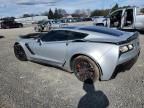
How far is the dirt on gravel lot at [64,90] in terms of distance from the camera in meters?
4.50

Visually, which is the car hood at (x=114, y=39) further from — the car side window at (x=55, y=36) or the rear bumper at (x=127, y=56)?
the car side window at (x=55, y=36)

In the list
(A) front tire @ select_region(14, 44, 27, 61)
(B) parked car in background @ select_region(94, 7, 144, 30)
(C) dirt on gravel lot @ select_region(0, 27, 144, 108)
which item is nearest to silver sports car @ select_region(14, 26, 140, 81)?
(C) dirt on gravel lot @ select_region(0, 27, 144, 108)

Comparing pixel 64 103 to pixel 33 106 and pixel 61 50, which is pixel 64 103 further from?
pixel 61 50

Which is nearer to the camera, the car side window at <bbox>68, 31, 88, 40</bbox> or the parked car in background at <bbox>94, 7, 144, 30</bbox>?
the car side window at <bbox>68, 31, 88, 40</bbox>

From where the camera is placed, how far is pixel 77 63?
18.5 ft

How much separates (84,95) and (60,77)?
1.43m

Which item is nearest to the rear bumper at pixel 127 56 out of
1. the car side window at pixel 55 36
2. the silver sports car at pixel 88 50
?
the silver sports car at pixel 88 50

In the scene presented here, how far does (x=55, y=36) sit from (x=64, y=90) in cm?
192

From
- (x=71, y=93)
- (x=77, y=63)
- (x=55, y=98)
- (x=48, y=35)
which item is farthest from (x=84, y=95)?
(x=48, y=35)

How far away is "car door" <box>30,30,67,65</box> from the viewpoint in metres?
6.10

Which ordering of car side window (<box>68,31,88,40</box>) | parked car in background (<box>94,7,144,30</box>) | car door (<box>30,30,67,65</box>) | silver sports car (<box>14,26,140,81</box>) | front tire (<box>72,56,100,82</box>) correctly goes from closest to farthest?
silver sports car (<box>14,26,140,81</box>) → front tire (<box>72,56,100,82</box>) → car side window (<box>68,31,88,40</box>) → car door (<box>30,30,67,65</box>) → parked car in background (<box>94,7,144,30</box>)

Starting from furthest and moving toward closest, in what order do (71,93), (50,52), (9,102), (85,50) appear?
(50,52)
(85,50)
(71,93)
(9,102)

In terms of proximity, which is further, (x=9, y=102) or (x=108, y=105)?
(x=9, y=102)

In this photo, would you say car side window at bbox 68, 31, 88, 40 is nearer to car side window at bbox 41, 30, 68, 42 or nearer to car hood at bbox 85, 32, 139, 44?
car side window at bbox 41, 30, 68, 42
